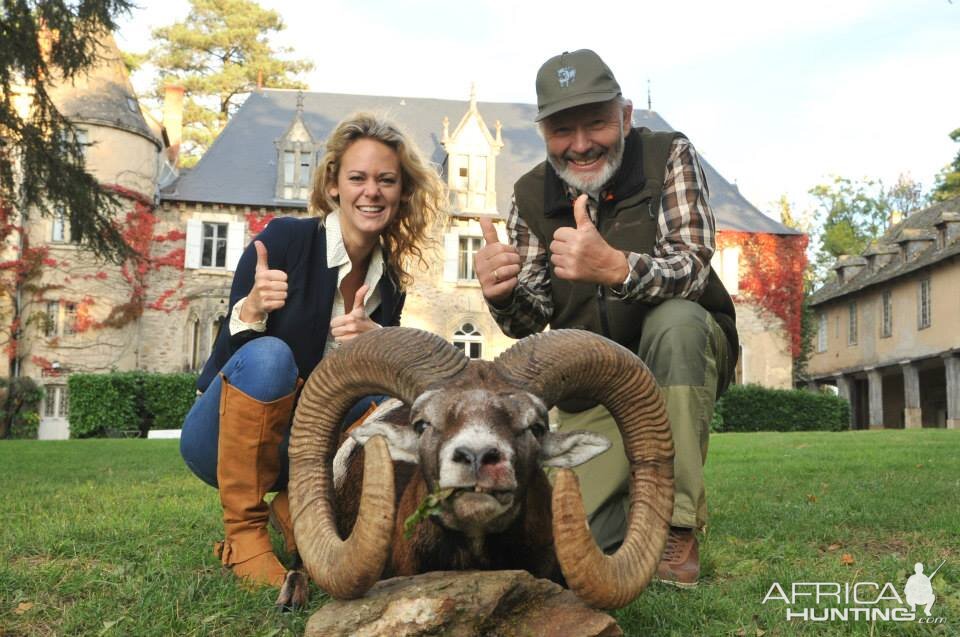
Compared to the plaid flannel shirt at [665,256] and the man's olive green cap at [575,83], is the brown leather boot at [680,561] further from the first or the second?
the man's olive green cap at [575,83]

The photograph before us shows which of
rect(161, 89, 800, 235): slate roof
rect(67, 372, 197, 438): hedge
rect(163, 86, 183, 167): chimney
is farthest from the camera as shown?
rect(163, 86, 183, 167): chimney

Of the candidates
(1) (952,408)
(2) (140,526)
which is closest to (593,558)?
(2) (140,526)

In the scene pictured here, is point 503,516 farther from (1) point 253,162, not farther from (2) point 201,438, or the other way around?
(1) point 253,162

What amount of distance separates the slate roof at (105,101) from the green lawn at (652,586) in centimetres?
2364

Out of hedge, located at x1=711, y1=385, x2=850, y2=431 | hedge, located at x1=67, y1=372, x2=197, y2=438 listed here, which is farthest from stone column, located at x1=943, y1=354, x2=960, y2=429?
hedge, located at x1=67, y1=372, x2=197, y2=438

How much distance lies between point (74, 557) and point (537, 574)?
2640 millimetres

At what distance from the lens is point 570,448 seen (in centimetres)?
334

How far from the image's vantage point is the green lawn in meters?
3.36

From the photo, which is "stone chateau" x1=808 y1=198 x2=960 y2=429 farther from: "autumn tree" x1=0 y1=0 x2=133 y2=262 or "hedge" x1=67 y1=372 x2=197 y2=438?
"autumn tree" x1=0 y1=0 x2=133 y2=262

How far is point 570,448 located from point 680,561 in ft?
3.73

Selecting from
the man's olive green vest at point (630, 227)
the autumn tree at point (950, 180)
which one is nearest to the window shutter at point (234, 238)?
the man's olive green vest at point (630, 227)

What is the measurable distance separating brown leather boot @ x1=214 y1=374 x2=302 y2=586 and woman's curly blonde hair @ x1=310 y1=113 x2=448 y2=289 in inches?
48.5

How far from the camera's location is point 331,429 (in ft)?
11.4

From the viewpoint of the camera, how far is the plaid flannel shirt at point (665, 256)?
4251 millimetres
